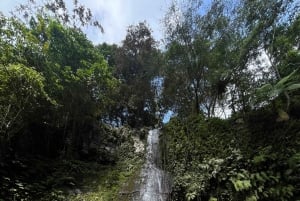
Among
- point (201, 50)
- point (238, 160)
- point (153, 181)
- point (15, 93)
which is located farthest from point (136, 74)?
point (238, 160)

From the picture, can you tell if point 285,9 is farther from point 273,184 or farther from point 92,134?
point 92,134

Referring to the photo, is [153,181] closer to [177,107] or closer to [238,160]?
[238,160]

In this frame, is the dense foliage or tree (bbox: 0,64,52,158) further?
tree (bbox: 0,64,52,158)

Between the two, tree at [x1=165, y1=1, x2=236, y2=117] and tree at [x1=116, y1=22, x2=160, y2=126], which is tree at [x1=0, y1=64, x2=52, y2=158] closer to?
tree at [x1=165, y1=1, x2=236, y2=117]

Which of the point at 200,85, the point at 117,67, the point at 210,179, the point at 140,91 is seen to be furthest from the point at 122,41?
the point at 210,179

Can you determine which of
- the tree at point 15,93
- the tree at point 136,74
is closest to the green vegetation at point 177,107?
the tree at point 15,93

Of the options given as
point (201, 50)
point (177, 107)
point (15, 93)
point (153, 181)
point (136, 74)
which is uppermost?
point (136, 74)

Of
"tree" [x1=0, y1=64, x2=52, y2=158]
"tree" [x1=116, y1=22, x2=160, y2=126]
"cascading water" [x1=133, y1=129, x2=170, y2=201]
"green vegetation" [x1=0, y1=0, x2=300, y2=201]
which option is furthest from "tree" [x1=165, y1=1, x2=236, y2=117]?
"tree" [x1=0, y1=64, x2=52, y2=158]

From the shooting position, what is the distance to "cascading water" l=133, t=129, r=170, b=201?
25.6 feet

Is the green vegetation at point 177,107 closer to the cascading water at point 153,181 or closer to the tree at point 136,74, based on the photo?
the cascading water at point 153,181

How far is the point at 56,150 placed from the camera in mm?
11758

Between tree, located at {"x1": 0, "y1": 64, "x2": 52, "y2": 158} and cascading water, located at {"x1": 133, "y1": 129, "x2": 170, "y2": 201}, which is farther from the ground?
tree, located at {"x1": 0, "y1": 64, "x2": 52, "y2": 158}

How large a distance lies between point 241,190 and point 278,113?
2.93 metres

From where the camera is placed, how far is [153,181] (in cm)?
893
